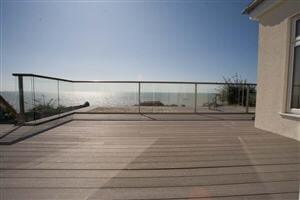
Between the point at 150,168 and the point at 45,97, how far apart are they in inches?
132

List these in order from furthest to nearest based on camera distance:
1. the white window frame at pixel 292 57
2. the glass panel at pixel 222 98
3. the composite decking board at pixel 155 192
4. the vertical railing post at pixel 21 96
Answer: the glass panel at pixel 222 98 < the vertical railing post at pixel 21 96 < the white window frame at pixel 292 57 < the composite decking board at pixel 155 192

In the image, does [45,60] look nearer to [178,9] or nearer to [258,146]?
[178,9]

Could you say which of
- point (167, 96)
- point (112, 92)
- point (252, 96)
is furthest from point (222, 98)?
point (112, 92)

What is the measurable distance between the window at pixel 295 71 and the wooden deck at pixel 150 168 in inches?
24.1

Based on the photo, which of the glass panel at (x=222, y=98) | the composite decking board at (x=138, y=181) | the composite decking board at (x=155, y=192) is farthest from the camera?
the glass panel at (x=222, y=98)

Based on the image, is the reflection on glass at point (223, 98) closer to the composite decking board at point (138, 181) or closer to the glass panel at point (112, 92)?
the glass panel at point (112, 92)

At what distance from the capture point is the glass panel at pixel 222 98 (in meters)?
5.68

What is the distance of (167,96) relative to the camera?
569 centimetres

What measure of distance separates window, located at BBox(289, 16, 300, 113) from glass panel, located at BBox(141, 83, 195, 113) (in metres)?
2.73

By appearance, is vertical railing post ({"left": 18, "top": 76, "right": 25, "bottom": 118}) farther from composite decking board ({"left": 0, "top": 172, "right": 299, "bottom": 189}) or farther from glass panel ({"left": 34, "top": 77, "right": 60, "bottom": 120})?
composite decking board ({"left": 0, "top": 172, "right": 299, "bottom": 189})

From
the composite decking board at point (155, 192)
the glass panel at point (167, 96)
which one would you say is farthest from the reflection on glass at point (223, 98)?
the composite decking board at point (155, 192)

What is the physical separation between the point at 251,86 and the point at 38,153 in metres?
5.85

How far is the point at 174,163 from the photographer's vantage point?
163 cm

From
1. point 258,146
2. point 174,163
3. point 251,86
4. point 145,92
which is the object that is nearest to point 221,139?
point 258,146
